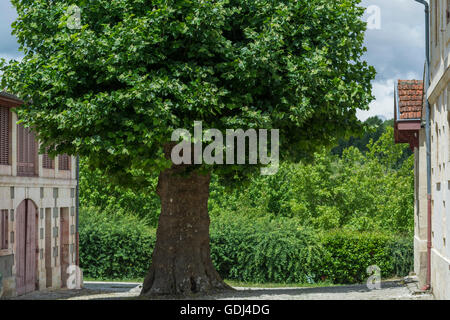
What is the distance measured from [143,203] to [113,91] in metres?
32.7

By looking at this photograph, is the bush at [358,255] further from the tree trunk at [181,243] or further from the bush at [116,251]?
the tree trunk at [181,243]

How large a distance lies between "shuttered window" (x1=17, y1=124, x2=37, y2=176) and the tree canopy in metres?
6.41

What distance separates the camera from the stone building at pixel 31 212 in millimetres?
22359

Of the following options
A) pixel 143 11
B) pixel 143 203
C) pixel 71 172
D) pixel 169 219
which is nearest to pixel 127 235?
pixel 71 172

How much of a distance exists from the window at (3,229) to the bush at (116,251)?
12760 mm

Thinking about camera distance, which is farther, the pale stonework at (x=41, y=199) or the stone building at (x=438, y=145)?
the pale stonework at (x=41, y=199)

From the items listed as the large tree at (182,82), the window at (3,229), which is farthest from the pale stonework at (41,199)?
the large tree at (182,82)

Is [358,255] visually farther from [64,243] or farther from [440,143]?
[440,143]

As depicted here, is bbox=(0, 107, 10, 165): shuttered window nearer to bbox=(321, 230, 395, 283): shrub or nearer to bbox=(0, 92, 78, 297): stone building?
Answer: bbox=(0, 92, 78, 297): stone building

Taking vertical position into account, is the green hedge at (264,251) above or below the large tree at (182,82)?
below

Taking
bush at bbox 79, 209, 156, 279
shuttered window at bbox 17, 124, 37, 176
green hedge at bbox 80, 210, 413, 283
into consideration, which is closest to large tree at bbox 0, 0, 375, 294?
shuttered window at bbox 17, 124, 37, 176

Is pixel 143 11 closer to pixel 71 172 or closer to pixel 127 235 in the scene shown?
pixel 71 172

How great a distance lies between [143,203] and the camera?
47.8 metres

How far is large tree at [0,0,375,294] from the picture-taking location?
51.0ft
